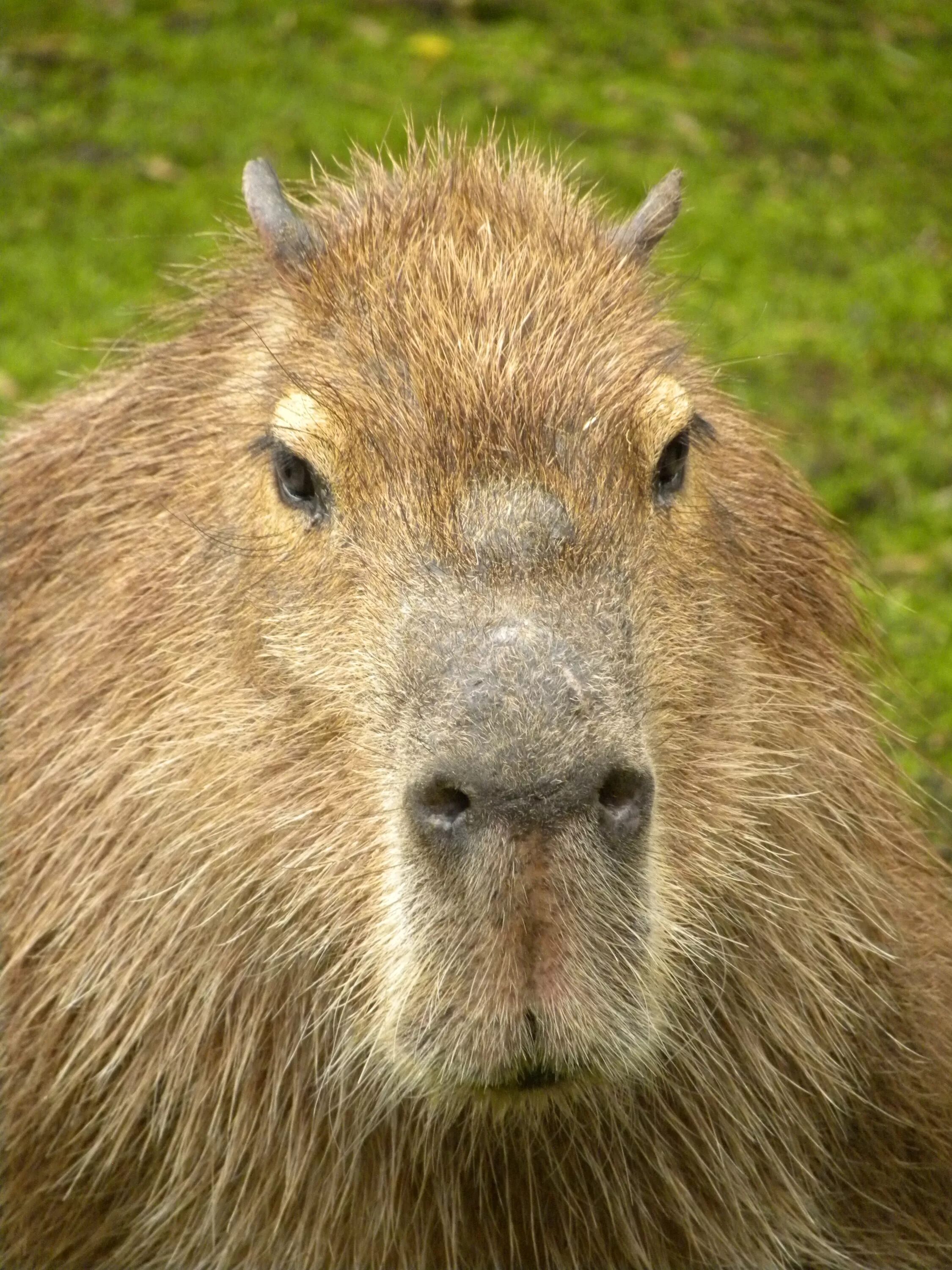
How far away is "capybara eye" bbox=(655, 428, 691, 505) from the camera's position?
11.3ft

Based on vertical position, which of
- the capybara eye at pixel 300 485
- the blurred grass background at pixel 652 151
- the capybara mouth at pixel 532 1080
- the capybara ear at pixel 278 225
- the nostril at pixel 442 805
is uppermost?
the blurred grass background at pixel 652 151

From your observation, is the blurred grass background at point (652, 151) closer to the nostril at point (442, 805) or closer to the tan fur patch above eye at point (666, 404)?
the tan fur patch above eye at point (666, 404)

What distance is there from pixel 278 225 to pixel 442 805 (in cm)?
153

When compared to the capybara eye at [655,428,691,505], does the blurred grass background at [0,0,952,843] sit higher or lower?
higher

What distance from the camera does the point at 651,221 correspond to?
402cm

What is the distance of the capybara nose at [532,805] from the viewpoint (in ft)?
8.93

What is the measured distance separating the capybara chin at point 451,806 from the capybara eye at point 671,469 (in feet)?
0.03

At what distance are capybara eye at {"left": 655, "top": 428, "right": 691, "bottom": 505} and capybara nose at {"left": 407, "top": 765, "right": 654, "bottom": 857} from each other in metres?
0.78

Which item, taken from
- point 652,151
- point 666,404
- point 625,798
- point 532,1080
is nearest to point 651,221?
Answer: point 666,404

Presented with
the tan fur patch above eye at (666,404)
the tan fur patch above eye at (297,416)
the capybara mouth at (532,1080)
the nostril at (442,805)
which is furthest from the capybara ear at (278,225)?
the capybara mouth at (532,1080)

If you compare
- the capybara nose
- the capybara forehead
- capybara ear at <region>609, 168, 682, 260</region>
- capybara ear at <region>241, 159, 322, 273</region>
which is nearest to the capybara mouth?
the capybara nose

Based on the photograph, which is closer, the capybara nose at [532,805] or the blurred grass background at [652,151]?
the capybara nose at [532,805]

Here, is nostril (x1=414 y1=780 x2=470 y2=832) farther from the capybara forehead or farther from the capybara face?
the capybara forehead

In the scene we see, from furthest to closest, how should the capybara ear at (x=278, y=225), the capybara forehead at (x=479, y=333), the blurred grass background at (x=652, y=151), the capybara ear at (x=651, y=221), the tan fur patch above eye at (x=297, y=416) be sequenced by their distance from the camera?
the blurred grass background at (x=652, y=151), the capybara ear at (x=651, y=221), the capybara ear at (x=278, y=225), the tan fur patch above eye at (x=297, y=416), the capybara forehead at (x=479, y=333)
